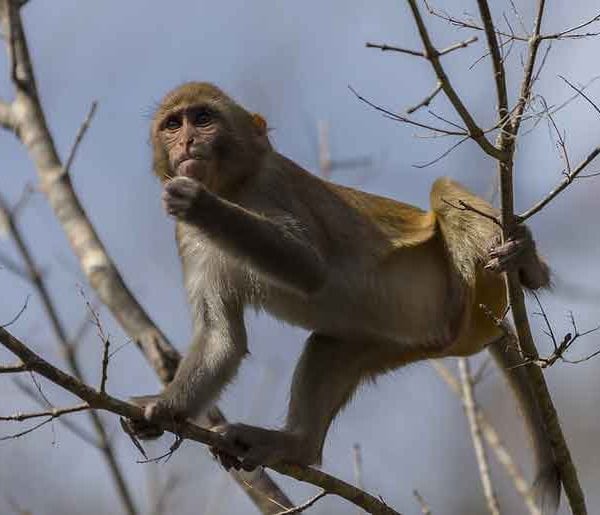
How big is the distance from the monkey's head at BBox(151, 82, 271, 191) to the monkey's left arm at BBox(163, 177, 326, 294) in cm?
54

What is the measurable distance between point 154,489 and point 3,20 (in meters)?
4.25

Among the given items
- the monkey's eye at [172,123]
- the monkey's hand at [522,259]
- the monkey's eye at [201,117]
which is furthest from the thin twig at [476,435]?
the monkey's eye at [172,123]

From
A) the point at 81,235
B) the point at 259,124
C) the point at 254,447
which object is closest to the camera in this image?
the point at 254,447

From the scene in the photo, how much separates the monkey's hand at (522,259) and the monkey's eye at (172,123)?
250cm

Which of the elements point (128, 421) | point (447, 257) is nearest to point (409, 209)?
point (447, 257)

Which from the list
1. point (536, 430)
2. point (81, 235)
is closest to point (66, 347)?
point (81, 235)

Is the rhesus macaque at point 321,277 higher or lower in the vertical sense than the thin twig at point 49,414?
higher

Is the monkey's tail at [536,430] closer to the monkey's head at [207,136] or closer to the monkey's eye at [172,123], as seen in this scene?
the monkey's head at [207,136]

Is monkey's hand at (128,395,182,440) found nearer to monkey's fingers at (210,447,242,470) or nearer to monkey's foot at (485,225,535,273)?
monkey's fingers at (210,447,242,470)

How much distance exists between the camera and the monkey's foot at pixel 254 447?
7.91m

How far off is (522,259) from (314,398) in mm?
1877

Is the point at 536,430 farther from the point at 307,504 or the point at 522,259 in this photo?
the point at 307,504

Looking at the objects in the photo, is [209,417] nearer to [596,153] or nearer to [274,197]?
[274,197]

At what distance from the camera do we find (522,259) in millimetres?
7895
